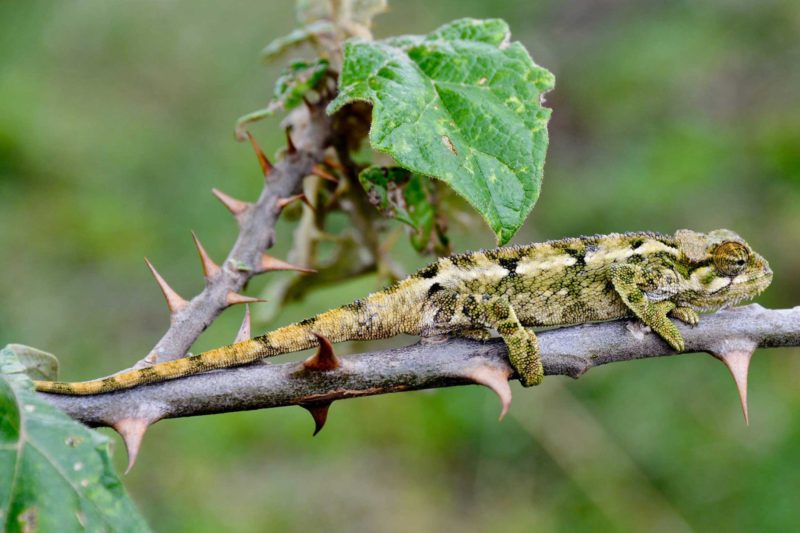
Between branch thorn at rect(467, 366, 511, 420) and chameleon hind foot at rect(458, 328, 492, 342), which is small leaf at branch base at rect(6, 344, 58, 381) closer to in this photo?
branch thorn at rect(467, 366, 511, 420)

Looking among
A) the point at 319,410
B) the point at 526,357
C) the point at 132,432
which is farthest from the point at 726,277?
the point at 132,432

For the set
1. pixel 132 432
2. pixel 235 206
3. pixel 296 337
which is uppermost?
pixel 235 206

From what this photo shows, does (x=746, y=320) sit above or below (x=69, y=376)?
above

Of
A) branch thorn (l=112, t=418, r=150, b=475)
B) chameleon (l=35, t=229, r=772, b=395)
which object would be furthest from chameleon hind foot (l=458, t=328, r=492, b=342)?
branch thorn (l=112, t=418, r=150, b=475)

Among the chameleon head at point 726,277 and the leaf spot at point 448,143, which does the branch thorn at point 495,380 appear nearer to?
the leaf spot at point 448,143

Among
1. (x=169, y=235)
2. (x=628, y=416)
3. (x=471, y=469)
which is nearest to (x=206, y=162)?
(x=169, y=235)

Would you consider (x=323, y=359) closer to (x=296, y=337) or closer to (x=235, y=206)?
(x=296, y=337)

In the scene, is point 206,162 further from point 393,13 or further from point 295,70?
point 295,70
